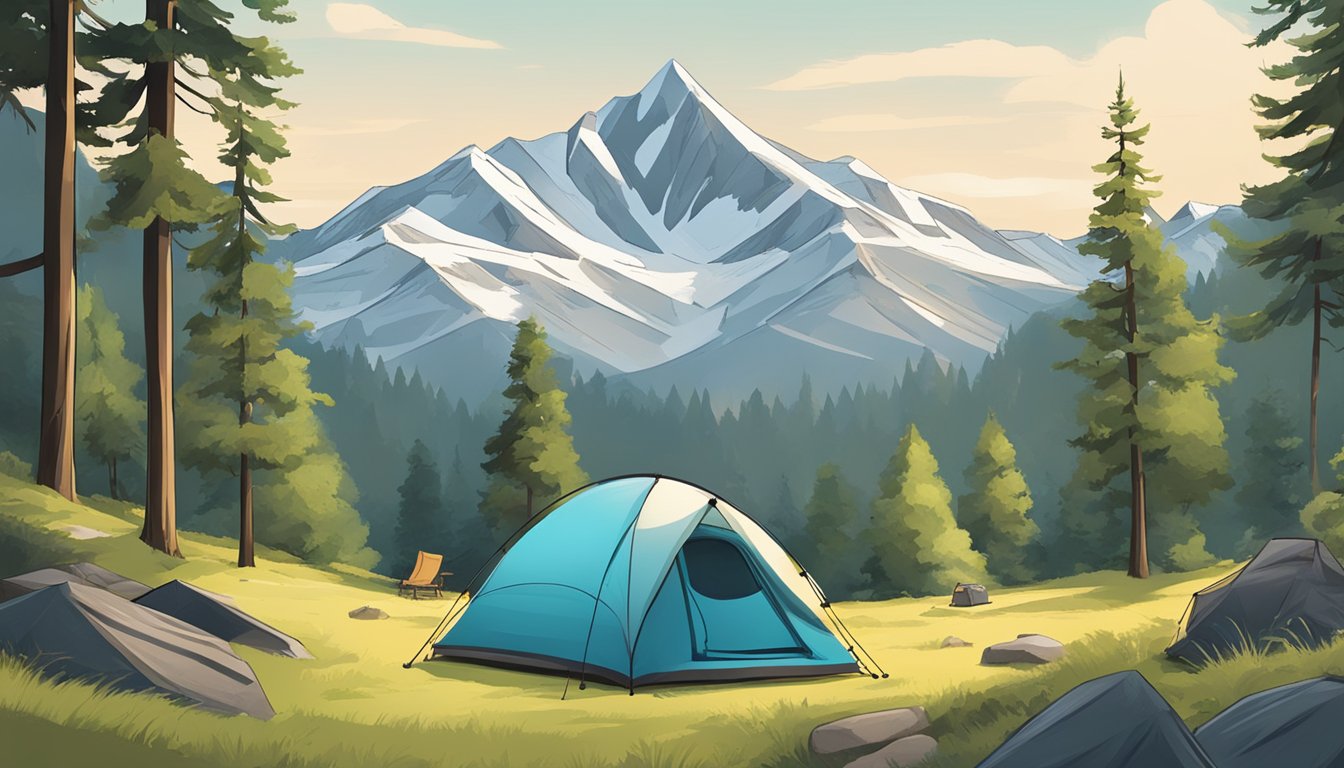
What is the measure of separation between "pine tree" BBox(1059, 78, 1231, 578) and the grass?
9.66 m

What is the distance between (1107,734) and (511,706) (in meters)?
7.59

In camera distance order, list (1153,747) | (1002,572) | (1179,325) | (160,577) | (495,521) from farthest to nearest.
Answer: (1002,572) → (495,521) → (1179,325) → (160,577) → (1153,747)

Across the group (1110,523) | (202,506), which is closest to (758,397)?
(202,506)

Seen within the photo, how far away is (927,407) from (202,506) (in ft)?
279

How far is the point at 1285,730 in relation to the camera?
621cm

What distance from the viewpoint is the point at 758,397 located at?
122 metres

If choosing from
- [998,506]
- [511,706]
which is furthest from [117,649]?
[998,506]

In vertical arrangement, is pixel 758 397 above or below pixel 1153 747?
below

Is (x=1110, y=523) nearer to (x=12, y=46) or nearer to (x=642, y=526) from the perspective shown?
(x=642, y=526)

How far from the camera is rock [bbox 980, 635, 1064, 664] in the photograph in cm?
1526

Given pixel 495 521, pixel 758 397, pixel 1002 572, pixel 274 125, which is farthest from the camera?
pixel 758 397

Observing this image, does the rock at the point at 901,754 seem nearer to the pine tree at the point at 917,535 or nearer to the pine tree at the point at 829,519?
the pine tree at the point at 917,535

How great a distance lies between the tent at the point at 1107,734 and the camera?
5.70 metres

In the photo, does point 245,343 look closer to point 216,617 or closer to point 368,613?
point 368,613
